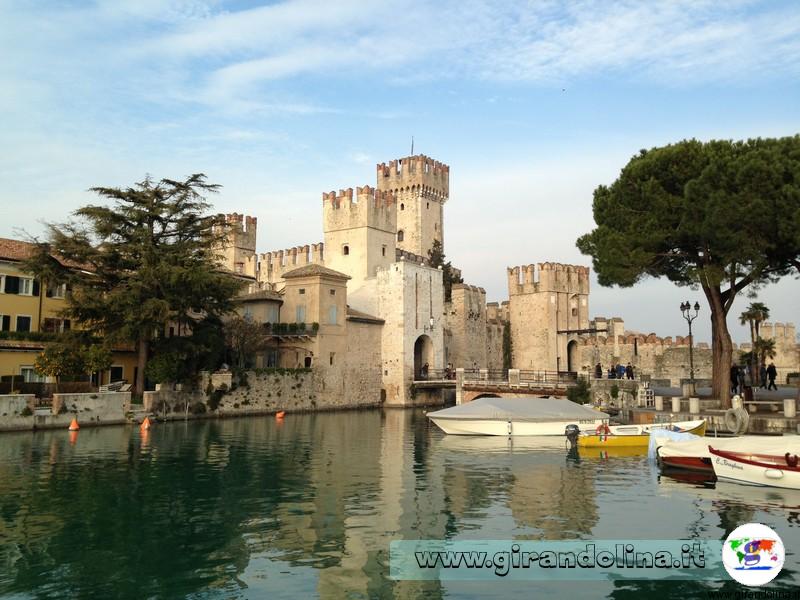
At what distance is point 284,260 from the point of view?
54.5 m

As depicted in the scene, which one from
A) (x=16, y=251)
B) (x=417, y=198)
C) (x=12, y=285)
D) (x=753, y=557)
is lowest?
(x=753, y=557)

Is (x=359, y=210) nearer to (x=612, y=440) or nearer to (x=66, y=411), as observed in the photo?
(x=66, y=411)

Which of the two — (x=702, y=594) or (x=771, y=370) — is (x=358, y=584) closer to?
(x=702, y=594)

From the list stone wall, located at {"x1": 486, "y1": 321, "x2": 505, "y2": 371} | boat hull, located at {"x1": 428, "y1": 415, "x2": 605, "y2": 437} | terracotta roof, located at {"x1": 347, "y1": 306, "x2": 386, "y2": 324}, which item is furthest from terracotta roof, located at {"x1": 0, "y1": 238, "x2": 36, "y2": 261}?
stone wall, located at {"x1": 486, "y1": 321, "x2": 505, "y2": 371}

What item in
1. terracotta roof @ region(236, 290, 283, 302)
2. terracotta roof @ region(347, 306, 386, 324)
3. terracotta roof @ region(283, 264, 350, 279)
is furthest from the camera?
terracotta roof @ region(347, 306, 386, 324)

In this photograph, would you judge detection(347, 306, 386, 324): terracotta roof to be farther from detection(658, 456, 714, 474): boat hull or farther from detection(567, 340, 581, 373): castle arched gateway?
detection(658, 456, 714, 474): boat hull

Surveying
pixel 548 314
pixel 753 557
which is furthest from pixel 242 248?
pixel 753 557

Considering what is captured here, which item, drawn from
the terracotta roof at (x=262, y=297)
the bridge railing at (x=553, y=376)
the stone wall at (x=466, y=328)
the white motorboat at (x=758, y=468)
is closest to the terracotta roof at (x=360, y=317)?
the terracotta roof at (x=262, y=297)

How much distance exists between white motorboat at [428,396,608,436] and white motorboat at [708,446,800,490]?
929 cm

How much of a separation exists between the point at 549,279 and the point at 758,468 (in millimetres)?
39470

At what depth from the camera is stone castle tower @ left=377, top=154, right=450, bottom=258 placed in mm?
61906

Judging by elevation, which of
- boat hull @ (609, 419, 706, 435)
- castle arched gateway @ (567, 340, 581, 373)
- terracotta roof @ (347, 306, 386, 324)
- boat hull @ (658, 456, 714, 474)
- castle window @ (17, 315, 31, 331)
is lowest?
boat hull @ (658, 456, 714, 474)


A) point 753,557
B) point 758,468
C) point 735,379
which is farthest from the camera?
point 735,379

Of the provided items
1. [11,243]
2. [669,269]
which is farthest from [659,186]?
[11,243]
